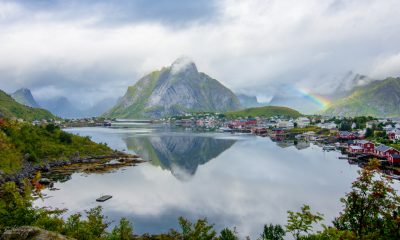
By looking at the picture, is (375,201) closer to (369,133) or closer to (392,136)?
(392,136)

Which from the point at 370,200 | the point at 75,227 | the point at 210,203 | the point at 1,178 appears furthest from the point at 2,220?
the point at 1,178

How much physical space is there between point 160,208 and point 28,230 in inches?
1587

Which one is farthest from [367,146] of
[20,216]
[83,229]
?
[20,216]

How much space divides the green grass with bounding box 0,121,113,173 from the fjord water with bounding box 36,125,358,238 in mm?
15102

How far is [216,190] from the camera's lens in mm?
67625

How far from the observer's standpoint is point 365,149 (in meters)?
109

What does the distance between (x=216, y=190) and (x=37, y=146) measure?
58000mm

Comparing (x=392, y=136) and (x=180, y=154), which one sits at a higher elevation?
(x=392, y=136)

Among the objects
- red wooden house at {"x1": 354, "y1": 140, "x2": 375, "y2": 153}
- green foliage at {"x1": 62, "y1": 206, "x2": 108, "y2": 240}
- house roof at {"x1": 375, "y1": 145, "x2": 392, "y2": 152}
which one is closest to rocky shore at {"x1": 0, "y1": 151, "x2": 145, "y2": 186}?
green foliage at {"x1": 62, "y1": 206, "x2": 108, "y2": 240}

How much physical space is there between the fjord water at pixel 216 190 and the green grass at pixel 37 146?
49.5ft

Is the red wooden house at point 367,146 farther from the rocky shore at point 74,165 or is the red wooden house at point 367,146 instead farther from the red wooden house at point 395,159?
the rocky shore at point 74,165

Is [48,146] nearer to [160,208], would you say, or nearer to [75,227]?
[160,208]

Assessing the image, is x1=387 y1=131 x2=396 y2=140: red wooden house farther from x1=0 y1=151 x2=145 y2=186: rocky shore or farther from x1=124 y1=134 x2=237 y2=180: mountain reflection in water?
x1=0 y1=151 x2=145 y2=186: rocky shore

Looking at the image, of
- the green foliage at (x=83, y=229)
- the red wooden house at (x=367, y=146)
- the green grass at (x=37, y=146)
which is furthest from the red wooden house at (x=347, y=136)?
the green foliage at (x=83, y=229)
